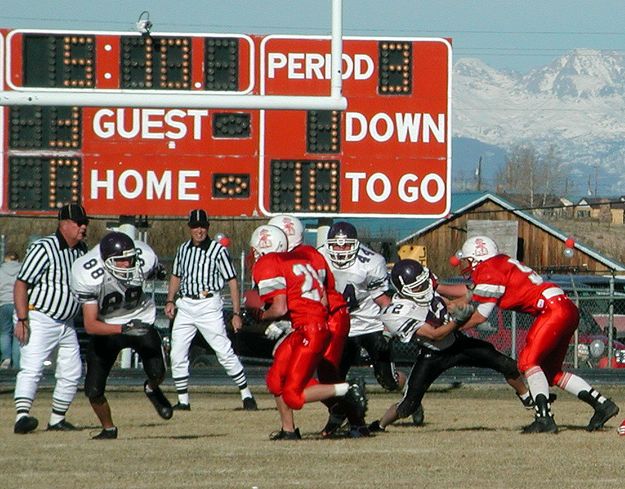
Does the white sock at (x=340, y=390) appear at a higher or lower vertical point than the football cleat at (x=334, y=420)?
higher

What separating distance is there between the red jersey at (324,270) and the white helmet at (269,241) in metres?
0.11

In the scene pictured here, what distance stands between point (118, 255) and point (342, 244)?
1.80 metres

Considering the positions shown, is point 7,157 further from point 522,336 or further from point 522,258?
point 522,258

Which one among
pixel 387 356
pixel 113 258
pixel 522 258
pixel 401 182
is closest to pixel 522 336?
pixel 401 182

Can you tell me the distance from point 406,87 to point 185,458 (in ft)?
29.3

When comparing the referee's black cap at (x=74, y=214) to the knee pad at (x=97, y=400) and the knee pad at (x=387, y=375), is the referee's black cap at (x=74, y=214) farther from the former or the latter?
the knee pad at (x=387, y=375)

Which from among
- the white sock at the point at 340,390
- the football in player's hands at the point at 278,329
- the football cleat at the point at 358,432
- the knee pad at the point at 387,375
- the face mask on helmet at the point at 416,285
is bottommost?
the football cleat at the point at 358,432

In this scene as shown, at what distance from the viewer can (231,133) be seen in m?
18.7

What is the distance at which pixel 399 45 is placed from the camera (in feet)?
60.9

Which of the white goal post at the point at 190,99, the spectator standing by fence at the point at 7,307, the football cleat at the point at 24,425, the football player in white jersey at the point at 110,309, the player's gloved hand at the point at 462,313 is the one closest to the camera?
the football player in white jersey at the point at 110,309

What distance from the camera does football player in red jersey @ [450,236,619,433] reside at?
11.9 metres

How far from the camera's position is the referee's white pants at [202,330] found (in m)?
15.0

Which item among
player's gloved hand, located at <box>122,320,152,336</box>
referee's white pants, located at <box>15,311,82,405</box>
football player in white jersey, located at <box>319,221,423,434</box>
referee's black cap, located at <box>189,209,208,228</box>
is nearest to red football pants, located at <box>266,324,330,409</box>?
football player in white jersey, located at <box>319,221,423,434</box>

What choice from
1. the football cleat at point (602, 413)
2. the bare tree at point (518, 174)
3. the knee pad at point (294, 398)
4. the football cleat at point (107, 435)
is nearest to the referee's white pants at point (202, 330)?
the football cleat at point (107, 435)
